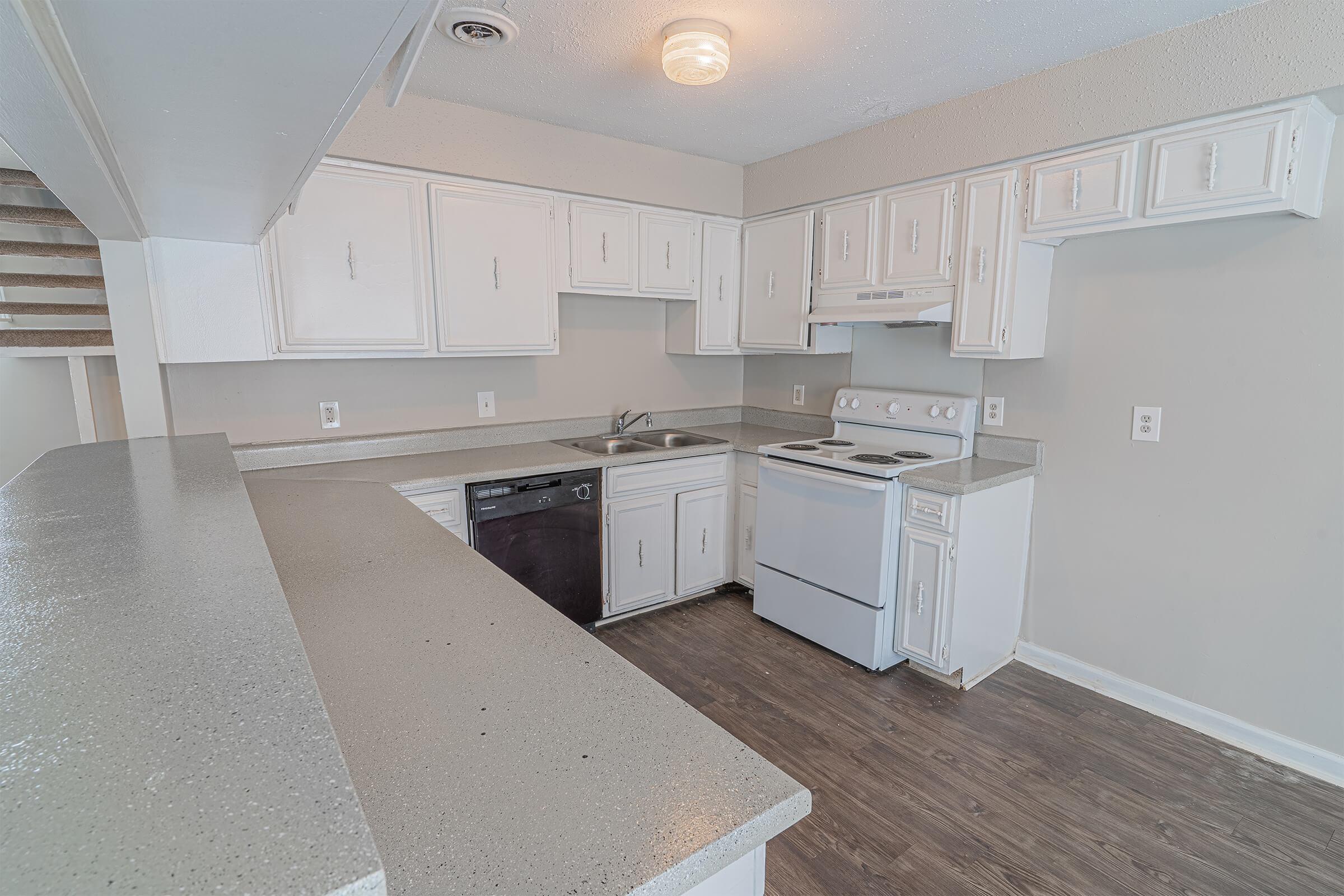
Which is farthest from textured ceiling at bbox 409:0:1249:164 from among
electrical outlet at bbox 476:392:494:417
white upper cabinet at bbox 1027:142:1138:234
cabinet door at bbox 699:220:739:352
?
electrical outlet at bbox 476:392:494:417

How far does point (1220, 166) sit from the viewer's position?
1.94 metres

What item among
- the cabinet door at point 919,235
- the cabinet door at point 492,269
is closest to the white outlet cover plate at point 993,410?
the cabinet door at point 919,235

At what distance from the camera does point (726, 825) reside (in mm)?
689

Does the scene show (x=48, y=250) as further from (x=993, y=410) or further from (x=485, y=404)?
(x=993, y=410)

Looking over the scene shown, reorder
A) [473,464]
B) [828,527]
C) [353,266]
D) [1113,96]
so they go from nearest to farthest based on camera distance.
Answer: [1113,96], [353,266], [473,464], [828,527]

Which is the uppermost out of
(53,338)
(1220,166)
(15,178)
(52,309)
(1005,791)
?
(15,178)

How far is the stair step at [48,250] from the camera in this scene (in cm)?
283

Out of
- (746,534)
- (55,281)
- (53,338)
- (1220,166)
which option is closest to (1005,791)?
(746,534)

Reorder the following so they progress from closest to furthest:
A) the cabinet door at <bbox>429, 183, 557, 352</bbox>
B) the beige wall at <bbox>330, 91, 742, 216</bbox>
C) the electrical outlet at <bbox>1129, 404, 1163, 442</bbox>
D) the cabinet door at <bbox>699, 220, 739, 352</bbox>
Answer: the electrical outlet at <bbox>1129, 404, 1163, 442</bbox> < the beige wall at <bbox>330, 91, 742, 216</bbox> < the cabinet door at <bbox>429, 183, 557, 352</bbox> < the cabinet door at <bbox>699, 220, 739, 352</bbox>

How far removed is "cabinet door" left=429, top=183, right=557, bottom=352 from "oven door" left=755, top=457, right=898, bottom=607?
51.4 inches

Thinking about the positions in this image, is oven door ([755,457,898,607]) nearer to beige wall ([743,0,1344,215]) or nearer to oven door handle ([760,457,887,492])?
oven door handle ([760,457,887,492])

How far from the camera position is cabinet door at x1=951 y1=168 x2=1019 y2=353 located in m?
2.44

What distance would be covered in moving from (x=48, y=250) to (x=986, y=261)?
4.17m

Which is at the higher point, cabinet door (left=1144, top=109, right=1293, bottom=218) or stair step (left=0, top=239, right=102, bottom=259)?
cabinet door (left=1144, top=109, right=1293, bottom=218)
